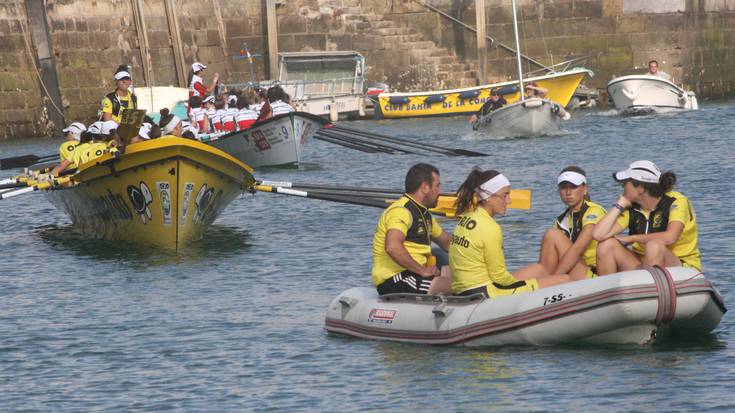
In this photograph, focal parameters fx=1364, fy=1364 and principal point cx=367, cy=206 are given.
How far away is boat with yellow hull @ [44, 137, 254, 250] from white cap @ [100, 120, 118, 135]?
0.83 m

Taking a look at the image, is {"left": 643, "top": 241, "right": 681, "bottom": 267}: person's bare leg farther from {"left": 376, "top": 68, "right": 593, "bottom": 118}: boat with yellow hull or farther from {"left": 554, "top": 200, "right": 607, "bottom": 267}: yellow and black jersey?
{"left": 376, "top": 68, "right": 593, "bottom": 118}: boat with yellow hull

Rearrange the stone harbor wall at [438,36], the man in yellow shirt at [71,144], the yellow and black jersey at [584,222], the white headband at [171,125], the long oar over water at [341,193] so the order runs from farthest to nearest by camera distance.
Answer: the stone harbor wall at [438,36] < the white headband at [171,125] < the man in yellow shirt at [71,144] < the long oar over water at [341,193] < the yellow and black jersey at [584,222]

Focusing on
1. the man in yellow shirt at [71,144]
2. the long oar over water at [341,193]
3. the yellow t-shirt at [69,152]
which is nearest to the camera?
the long oar over water at [341,193]

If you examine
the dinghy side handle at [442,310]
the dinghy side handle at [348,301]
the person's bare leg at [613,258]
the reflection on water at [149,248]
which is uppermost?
the person's bare leg at [613,258]

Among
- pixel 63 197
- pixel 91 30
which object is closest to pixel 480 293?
pixel 63 197

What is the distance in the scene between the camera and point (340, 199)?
17156 millimetres

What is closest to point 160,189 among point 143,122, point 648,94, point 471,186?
point 143,122

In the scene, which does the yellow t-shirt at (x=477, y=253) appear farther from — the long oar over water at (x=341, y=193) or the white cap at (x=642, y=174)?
the long oar over water at (x=341, y=193)

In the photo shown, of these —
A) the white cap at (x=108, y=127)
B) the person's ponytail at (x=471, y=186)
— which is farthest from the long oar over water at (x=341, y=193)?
the person's ponytail at (x=471, y=186)

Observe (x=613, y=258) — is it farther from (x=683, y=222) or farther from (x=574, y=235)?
(x=683, y=222)

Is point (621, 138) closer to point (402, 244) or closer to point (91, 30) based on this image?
point (91, 30)

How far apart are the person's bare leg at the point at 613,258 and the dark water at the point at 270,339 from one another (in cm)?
63

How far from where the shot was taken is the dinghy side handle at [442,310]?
10555mm

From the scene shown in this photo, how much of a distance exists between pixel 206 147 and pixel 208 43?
2673 cm
